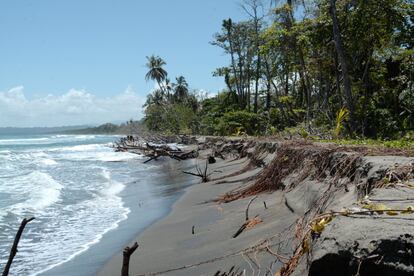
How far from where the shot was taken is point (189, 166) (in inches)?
938

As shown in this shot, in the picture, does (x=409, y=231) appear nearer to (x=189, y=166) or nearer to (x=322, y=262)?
→ (x=322, y=262)

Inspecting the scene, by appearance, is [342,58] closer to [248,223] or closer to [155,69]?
[248,223]

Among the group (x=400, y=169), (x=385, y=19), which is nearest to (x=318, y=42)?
(x=385, y=19)

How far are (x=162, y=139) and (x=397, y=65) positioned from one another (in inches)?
1461

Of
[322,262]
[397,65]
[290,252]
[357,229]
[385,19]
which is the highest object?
[385,19]

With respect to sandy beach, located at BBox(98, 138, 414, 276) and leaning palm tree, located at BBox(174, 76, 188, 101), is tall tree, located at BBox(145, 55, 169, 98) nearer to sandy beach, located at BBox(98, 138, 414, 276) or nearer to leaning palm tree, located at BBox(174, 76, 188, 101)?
leaning palm tree, located at BBox(174, 76, 188, 101)

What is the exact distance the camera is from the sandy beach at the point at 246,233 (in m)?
4.46

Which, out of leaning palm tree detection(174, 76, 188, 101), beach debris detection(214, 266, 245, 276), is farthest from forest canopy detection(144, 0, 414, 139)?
leaning palm tree detection(174, 76, 188, 101)

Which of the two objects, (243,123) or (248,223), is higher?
(243,123)

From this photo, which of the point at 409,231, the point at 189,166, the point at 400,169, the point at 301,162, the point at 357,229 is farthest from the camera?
the point at 189,166

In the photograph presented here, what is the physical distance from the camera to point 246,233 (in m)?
6.50

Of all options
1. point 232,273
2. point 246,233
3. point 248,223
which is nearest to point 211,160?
point 248,223

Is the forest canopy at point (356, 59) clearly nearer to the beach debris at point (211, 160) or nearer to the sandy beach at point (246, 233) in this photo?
the beach debris at point (211, 160)

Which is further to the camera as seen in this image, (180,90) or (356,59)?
(180,90)
